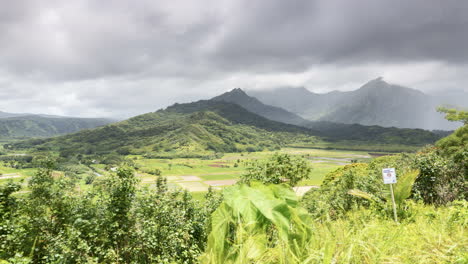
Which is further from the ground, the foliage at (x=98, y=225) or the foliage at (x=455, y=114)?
the foliage at (x=455, y=114)

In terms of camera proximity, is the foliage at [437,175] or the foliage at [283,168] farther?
the foliage at [283,168]

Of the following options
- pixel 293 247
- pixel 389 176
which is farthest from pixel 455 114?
pixel 293 247

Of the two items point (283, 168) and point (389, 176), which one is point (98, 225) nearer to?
point (389, 176)

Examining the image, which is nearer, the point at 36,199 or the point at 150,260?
the point at 150,260

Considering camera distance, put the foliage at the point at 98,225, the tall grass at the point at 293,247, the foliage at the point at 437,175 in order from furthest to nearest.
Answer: the foliage at the point at 437,175, the foliage at the point at 98,225, the tall grass at the point at 293,247

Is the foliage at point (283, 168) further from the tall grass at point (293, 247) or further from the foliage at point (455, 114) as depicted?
the foliage at point (455, 114)

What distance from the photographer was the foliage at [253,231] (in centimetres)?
172

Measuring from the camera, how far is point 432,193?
10.7 metres

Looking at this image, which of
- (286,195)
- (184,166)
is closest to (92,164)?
(184,166)

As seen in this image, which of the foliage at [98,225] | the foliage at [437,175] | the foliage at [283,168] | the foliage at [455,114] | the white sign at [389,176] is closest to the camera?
the white sign at [389,176]

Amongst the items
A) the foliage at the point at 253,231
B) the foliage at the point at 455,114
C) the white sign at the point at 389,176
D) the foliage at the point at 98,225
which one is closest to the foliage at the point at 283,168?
the foliage at the point at 98,225

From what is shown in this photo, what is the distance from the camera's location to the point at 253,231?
1.98 m

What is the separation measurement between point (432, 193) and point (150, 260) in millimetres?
12918

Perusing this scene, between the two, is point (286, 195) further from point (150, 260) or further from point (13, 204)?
point (13, 204)
